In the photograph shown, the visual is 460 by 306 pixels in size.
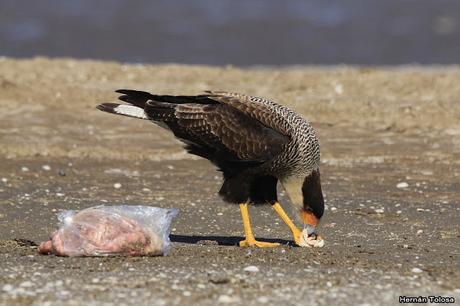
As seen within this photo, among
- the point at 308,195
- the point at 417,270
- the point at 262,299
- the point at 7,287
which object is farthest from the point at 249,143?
the point at 7,287

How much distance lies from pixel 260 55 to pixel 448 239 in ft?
65.2

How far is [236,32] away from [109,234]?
79.4 ft

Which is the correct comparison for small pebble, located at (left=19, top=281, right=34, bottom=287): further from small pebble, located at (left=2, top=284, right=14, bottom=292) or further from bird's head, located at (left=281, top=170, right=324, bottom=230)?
bird's head, located at (left=281, top=170, right=324, bottom=230)

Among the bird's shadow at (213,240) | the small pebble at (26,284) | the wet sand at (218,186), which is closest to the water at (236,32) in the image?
the wet sand at (218,186)

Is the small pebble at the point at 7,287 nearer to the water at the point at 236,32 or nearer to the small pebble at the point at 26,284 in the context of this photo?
the small pebble at the point at 26,284

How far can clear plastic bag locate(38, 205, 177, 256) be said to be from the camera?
834cm

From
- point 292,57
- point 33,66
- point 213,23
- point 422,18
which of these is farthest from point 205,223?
point 422,18

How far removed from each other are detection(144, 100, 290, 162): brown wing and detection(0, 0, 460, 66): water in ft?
60.1

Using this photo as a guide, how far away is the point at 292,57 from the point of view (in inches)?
1143

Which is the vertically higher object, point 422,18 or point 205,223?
point 422,18

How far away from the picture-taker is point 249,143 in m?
9.30

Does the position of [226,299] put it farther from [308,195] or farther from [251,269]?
[308,195]

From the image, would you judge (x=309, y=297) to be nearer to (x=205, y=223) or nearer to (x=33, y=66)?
(x=205, y=223)

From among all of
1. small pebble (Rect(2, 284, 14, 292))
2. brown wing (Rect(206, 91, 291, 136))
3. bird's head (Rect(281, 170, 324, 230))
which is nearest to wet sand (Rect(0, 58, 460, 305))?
small pebble (Rect(2, 284, 14, 292))
